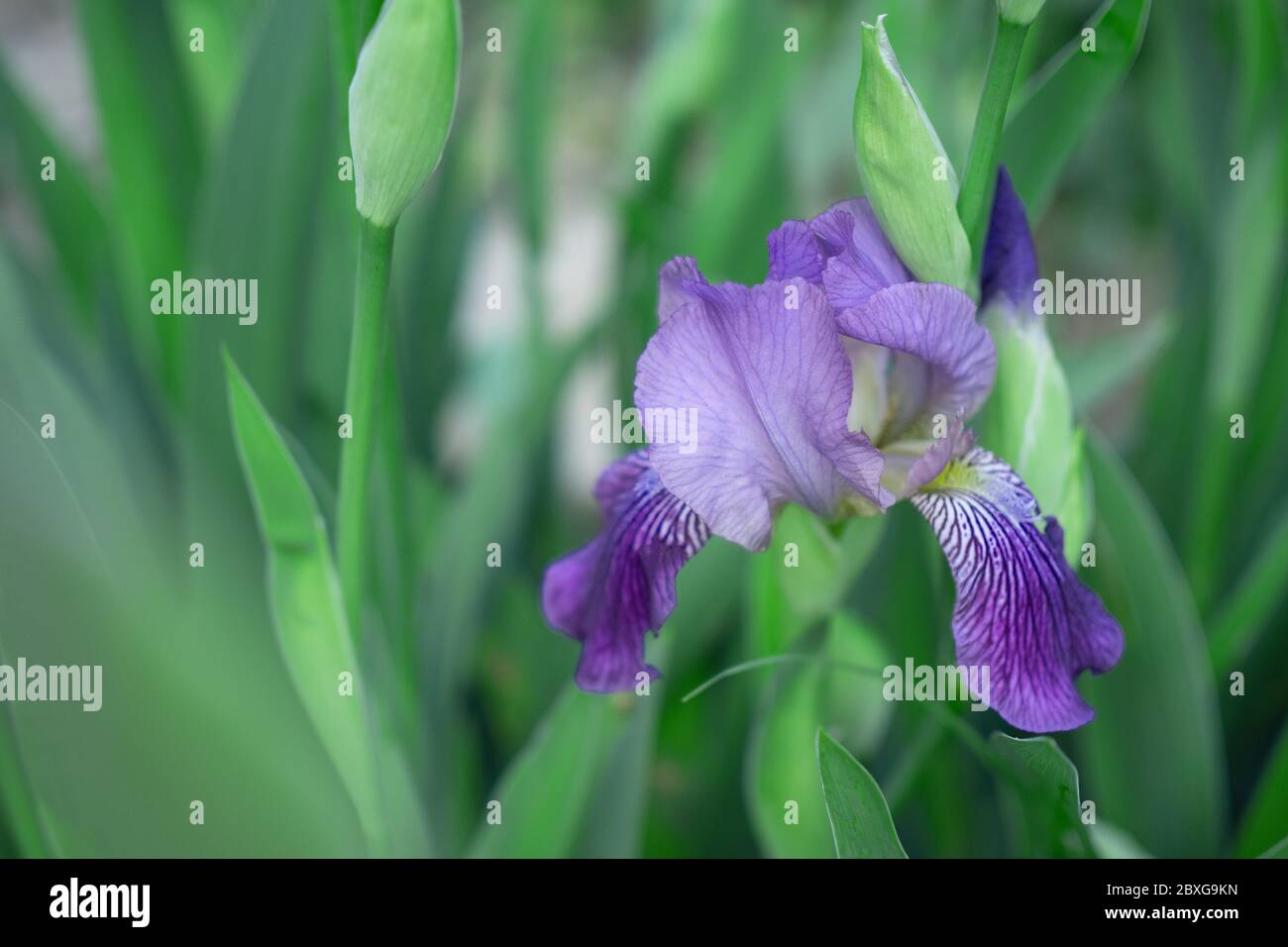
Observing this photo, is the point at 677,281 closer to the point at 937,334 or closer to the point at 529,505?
the point at 937,334

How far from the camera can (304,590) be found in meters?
0.59

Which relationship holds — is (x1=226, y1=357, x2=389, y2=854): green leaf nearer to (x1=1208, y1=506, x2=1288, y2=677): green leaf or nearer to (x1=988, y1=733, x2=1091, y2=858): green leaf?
(x1=988, y1=733, x2=1091, y2=858): green leaf

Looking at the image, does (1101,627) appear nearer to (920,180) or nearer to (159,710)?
(920,180)

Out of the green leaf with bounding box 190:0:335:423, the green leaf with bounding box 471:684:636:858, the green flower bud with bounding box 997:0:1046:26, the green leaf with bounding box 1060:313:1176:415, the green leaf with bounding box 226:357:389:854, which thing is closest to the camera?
the green flower bud with bounding box 997:0:1046:26

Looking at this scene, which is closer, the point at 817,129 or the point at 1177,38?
the point at 1177,38

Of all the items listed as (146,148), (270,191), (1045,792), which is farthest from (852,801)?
(146,148)

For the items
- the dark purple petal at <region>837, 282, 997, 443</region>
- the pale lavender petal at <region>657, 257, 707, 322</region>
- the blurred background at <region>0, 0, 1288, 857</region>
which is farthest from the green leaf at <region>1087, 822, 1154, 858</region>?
the pale lavender petal at <region>657, 257, 707, 322</region>

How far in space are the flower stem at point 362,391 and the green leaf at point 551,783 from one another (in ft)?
0.50

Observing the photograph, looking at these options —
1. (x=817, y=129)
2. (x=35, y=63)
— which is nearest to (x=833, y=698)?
(x=817, y=129)

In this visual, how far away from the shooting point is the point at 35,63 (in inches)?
92.1

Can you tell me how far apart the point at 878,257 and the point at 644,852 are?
654mm

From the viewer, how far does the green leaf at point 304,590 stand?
0.57m

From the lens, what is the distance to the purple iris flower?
0.49 m

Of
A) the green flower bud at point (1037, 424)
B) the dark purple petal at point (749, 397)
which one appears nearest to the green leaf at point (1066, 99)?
the green flower bud at point (1037, 424)
